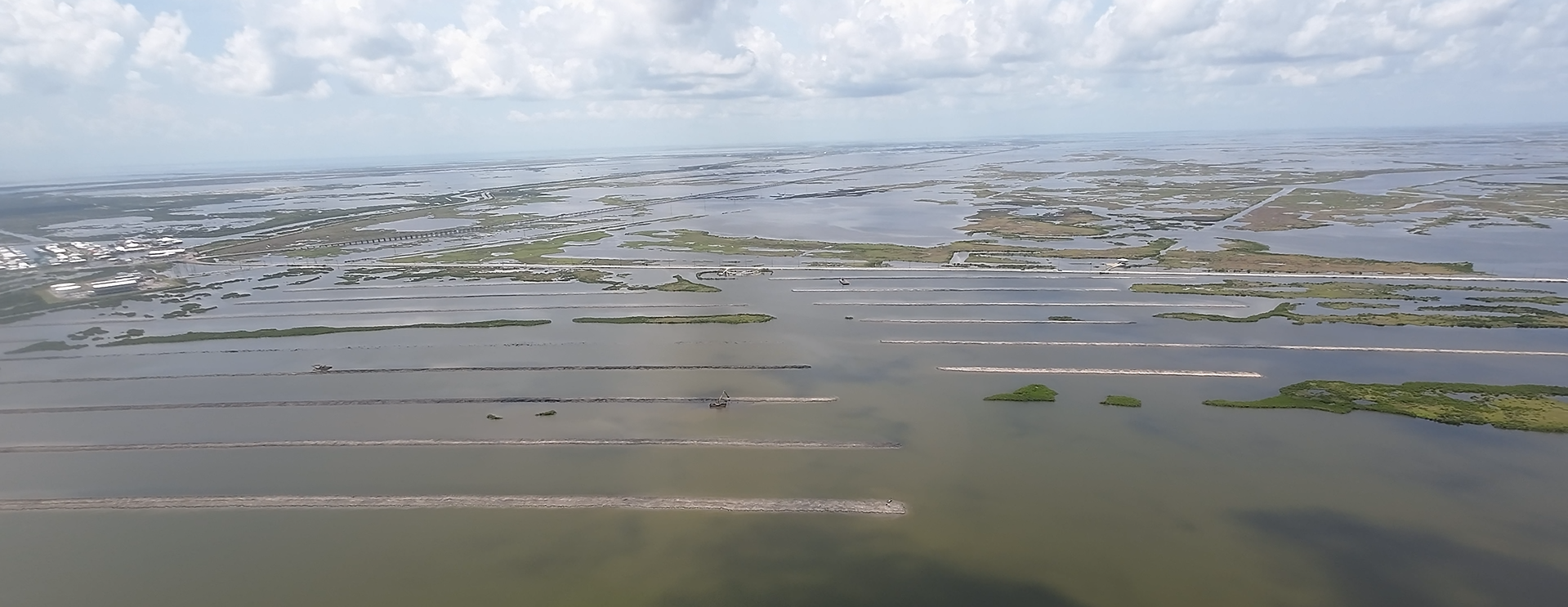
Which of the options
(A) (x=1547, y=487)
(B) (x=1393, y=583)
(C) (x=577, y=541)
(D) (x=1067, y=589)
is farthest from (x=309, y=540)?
(A) (x=1547, y=487)

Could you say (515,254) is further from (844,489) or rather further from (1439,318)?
(1439,318)

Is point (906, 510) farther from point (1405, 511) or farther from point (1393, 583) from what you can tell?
point (1405, 511)

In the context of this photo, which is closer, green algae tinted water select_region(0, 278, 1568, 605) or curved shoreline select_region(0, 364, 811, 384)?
green algae tinted water select_region(0, 278, 1568, 605)

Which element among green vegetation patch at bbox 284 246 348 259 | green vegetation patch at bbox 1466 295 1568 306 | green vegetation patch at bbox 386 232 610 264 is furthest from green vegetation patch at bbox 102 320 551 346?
green vegetation patch at bbox 1466 295 1568 306

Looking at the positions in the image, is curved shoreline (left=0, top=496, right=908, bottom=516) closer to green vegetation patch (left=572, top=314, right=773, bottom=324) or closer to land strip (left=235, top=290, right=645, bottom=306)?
green vegetation patch (left=572, top=314, right=773, bottom=324)

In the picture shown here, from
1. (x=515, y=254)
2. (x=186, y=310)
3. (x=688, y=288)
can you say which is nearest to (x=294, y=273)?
(x=186, y=310)

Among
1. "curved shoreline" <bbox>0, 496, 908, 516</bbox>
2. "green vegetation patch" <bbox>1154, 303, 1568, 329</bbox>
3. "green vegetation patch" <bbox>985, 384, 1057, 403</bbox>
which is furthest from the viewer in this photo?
"green vegetation patch" <bbox>1154, 303, 1568, 329</bbox>

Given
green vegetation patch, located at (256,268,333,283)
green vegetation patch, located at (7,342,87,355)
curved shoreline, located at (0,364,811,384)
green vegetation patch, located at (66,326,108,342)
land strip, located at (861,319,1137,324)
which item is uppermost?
green vegetation patch, located at (256,268,333,283)

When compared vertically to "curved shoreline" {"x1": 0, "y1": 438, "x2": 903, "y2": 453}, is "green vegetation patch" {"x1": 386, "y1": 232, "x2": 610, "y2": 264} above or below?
above
